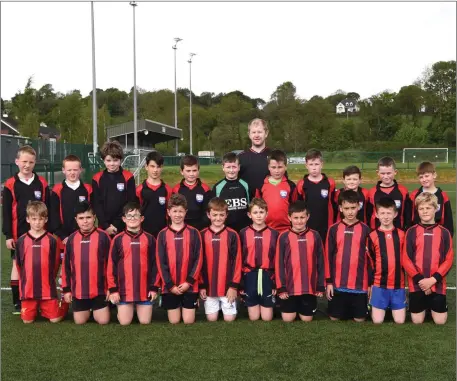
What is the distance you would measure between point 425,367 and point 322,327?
1.06m

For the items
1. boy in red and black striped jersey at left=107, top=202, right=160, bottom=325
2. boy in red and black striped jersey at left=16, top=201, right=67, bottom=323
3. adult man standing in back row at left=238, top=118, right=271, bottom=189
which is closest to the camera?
boy in red and black striped jersey at left=107, top=202, right=160, bottom=325

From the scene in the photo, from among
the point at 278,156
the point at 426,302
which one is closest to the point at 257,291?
the point at 278,156

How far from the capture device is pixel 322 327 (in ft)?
14.5

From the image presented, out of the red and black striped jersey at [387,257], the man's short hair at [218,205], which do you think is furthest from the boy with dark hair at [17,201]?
the red and black striped jersey at [387,257]

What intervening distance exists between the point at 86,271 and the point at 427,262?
2994 millimetres

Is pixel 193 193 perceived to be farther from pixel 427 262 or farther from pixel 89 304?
pixel 427 262

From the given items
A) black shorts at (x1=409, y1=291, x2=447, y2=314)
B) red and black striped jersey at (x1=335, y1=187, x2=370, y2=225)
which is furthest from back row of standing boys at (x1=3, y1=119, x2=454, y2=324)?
red and black striped jersey at (x1=335, y1=187, x2=370, y2=225)

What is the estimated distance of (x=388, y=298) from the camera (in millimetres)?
4566

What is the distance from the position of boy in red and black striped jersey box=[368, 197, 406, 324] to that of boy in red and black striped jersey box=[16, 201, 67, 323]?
283 centimetres

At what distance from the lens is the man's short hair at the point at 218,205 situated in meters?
4.74

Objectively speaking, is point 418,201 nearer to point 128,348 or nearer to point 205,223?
point 205,223

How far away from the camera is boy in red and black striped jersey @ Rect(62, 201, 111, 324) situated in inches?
182

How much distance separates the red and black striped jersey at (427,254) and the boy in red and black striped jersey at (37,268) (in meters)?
3.14

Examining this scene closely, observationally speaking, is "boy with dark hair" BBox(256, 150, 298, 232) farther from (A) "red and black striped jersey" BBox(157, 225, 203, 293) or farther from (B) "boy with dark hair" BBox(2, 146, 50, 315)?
(B) "boy with dark hair" BBox(2, 146, 50, 315)
